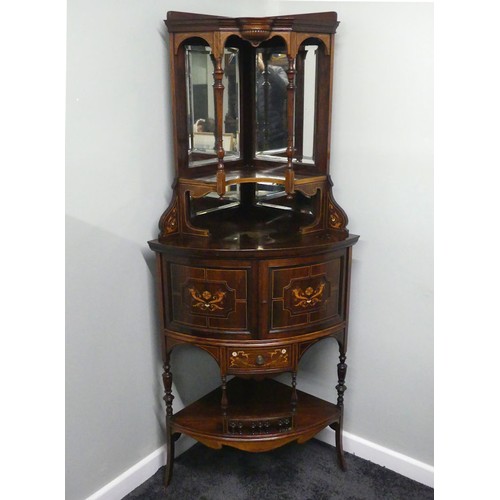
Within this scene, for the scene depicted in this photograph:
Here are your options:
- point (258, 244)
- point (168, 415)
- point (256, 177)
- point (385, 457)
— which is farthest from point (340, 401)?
point (256, 177)

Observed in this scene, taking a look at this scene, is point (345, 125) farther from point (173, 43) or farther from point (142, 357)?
point (142, 357)

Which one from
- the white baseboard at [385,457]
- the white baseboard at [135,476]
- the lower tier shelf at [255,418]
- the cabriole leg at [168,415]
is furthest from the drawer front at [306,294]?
the white baseboard at [135,476]

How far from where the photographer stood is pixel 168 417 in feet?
6.30

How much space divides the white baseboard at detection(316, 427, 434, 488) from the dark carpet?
24 millimetres

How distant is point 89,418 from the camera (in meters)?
1.73

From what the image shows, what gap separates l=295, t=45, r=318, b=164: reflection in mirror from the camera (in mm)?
1866

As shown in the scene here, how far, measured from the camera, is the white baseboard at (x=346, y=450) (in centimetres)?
188

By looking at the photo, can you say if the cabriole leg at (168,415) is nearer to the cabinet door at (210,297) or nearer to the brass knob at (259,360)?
the cabinet door at (210,297)

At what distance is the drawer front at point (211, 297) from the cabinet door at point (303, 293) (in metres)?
0.08

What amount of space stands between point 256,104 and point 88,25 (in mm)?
726

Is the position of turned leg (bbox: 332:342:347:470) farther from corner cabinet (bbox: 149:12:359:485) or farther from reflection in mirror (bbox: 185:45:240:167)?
reflection in mirror (bbox: 185:45:240:167)

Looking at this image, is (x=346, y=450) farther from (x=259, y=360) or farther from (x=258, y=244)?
(x=258, y=244)

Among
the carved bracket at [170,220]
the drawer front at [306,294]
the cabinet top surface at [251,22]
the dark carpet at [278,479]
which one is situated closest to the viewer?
the cabinet top surface at [251,22]

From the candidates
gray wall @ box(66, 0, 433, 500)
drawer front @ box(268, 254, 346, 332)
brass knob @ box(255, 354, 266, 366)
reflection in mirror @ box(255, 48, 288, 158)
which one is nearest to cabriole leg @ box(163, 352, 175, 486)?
gray wall @ box(66, 0, 433, 500)
